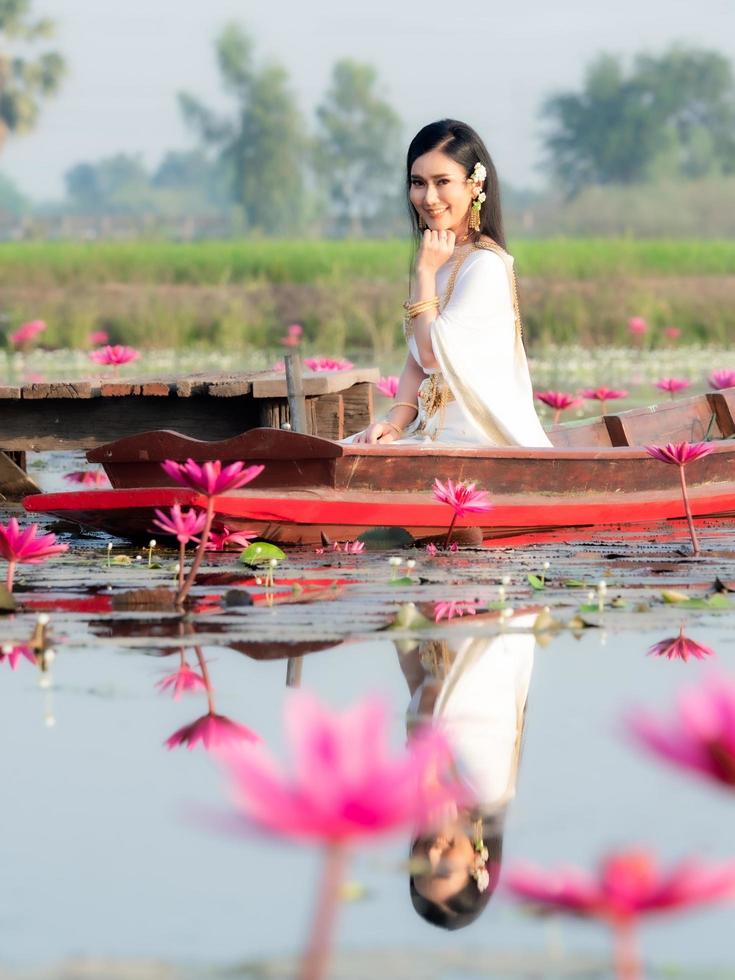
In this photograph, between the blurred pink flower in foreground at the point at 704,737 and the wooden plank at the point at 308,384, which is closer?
the blurred pink flower in foreground at the point at 704,737

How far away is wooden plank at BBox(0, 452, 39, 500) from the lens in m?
8.60

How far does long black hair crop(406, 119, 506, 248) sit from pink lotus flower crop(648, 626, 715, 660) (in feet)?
8.91

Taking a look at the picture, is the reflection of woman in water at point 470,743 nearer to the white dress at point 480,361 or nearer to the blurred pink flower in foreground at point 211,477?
the blurred pink flower in foreground at point 211,477

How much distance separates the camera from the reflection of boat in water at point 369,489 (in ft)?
21.4

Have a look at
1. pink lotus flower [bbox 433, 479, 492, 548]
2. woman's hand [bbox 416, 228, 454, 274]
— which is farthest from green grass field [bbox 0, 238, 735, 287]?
pink lotus flower [bbox 433, 479, 492, 548]

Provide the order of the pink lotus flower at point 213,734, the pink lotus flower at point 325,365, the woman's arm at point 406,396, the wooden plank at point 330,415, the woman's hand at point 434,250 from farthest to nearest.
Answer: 1. the pink lotus flower at point 325,365
2. the wooden plank at point 330,415
3. the woman's arm at point 406,396
4. the woman's hand at point 434,250
5. the pink lotus flower at point 213,734

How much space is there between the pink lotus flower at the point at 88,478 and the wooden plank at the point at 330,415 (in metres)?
1.21

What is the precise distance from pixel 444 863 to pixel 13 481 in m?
6.21

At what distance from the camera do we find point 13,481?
8664mm

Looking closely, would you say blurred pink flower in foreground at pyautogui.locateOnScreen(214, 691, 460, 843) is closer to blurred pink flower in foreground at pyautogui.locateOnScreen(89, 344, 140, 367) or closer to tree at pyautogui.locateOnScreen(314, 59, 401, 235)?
blurred pink flower in foreground at pyautogui.locateOnScreen(89, 344, 140, 367)

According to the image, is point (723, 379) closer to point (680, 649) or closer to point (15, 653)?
point (680, 649)

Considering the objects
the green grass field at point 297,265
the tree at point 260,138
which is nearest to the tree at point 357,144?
the tree at point 260,138

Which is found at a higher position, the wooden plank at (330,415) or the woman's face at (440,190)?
the woman's face at (440,190)

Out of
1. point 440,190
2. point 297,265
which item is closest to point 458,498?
point 440,190
